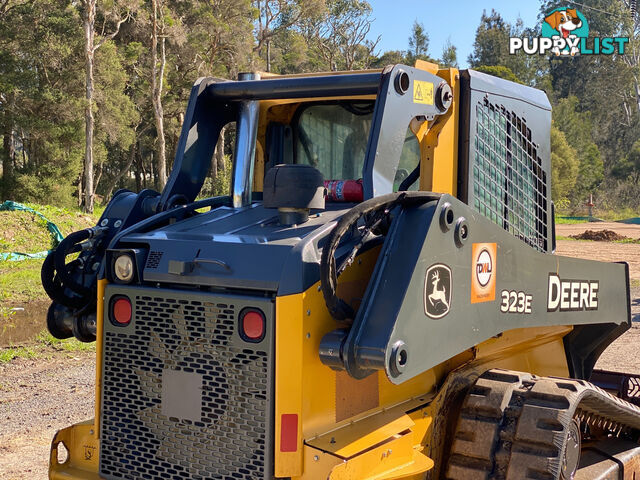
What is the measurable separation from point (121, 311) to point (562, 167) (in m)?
48.7

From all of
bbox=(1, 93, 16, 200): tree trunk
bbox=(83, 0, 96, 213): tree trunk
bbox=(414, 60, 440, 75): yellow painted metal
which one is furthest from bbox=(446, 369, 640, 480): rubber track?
bbox=(1, 93, 16, 200): tree trunk

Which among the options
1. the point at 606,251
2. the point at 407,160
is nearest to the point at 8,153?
the point at 606,251

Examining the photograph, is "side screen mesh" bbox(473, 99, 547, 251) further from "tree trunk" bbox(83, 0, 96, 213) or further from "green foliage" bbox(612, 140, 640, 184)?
"green foliage" bbox(612, 140, 640, 184)

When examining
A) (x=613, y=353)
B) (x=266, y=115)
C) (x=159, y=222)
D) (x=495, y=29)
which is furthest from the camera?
(x=495, y=29)

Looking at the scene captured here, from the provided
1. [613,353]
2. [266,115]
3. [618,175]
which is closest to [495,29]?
[618,175]

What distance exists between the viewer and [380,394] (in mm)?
3107

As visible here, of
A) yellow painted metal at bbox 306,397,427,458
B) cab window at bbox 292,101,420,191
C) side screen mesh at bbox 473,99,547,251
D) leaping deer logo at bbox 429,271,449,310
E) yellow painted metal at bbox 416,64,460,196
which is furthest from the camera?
cab window at bbox 292,101,420,191

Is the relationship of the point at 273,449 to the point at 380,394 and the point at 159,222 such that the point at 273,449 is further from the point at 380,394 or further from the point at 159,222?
the point at 159,222

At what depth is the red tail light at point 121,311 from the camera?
3.13 metres

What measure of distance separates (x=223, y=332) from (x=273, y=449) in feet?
1.59

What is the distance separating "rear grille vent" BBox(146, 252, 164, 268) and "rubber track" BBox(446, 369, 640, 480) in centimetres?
153

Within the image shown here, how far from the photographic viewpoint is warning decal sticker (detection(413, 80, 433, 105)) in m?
3.39

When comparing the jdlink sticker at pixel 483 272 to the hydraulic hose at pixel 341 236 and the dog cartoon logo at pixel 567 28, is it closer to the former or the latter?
the hydraulic hose at pixel 341 236
